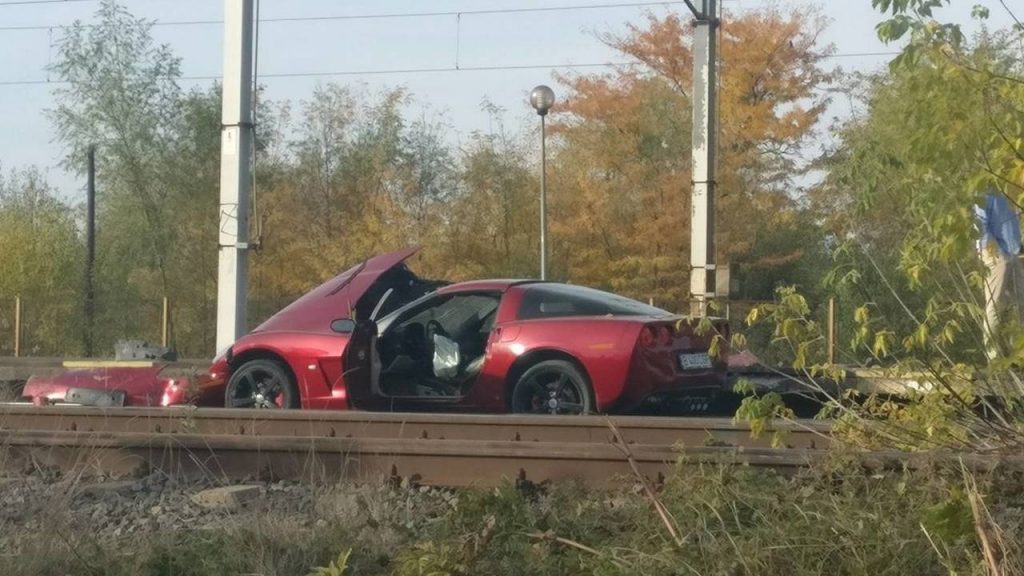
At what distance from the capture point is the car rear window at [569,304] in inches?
440

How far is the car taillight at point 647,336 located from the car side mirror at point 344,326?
2433 millimetres

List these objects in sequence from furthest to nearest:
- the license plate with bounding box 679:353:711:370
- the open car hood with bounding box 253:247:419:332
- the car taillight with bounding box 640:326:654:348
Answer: the open car hood with bounding box 253:247:419:332 < the license plate with bounding box 679:353:711:370 < the car taillight with bounding box 640:326:654:348

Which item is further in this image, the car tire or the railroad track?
the car tire

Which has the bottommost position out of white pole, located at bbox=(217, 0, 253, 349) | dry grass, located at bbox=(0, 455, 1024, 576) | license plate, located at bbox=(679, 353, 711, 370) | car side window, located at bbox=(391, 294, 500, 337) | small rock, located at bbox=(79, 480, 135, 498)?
small rock, located at bbox=(79, 480, 135, 498)

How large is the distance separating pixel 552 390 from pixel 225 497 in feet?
12.9

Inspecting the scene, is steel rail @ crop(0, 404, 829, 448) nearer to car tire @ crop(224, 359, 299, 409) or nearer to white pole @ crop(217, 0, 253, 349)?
car tire @ crop(224, 359, 299, 409)

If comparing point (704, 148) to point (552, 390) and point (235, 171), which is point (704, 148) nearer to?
point (235, 171)

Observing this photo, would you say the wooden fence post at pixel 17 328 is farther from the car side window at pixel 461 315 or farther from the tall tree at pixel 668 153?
the car side window at pixel 461 315

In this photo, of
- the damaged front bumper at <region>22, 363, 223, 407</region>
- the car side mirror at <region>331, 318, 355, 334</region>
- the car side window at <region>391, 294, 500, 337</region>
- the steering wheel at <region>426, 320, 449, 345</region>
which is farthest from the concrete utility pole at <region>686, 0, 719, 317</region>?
the damaged front bumper at <region>22, 363, 223, 407</region>

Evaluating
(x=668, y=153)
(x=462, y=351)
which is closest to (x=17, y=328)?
(x=668, y=153)

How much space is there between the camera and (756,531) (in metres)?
5.39

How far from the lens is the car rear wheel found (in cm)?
1077

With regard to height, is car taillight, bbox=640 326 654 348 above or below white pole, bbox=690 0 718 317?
below

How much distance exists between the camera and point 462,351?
39.4 ft
